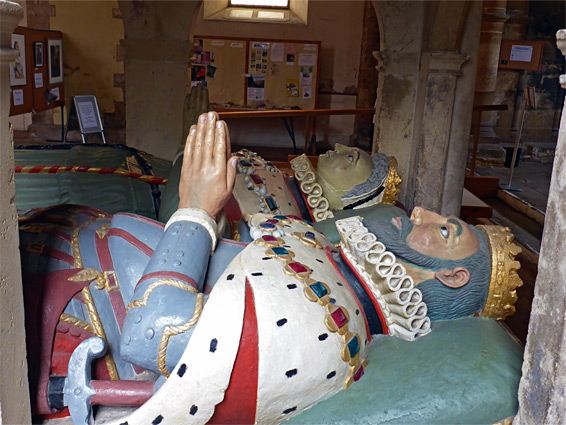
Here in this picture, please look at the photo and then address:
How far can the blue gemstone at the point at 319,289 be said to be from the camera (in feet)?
6.48

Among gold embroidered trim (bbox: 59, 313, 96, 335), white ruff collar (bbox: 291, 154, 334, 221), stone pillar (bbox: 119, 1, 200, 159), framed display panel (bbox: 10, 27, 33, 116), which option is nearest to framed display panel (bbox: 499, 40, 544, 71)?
stone pillar (bbox: 119, 1, 200, 159)

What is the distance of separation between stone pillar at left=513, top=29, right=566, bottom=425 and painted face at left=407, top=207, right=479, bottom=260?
0.51 metres

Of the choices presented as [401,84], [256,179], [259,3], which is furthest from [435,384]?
[259,3]

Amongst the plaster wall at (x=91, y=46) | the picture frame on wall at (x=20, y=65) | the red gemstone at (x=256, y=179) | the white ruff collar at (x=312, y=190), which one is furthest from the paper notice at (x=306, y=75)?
the red gemstone at (x=256, y=179)

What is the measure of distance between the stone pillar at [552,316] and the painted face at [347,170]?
6.90 feet

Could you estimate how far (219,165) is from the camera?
2111mm

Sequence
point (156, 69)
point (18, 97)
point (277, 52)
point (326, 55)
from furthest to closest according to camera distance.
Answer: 1. point (326, 55)
2. point (277, 52)
3. point (18, 97)
4. point (156, 69)

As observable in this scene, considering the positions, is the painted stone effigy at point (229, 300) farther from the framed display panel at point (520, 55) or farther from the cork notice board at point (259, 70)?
the cork notice board at point (259, 70)

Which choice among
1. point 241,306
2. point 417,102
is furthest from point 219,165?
point 417,102

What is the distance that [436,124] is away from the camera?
4.69m

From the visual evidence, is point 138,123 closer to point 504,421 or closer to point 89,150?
point 89,150

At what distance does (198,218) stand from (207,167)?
0.18m

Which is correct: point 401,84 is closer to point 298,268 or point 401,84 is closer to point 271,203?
point 271,203

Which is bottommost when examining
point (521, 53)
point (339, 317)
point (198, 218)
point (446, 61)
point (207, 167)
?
point (339, 317)
